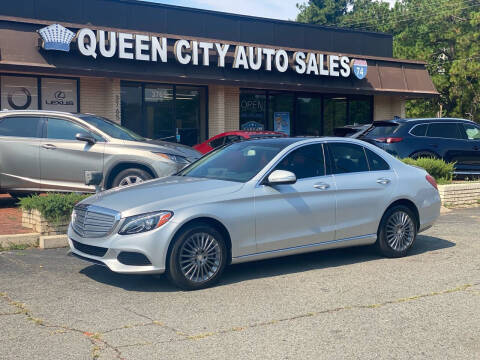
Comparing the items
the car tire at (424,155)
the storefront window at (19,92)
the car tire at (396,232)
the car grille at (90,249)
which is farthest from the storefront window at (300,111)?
the car grille at (90,249)

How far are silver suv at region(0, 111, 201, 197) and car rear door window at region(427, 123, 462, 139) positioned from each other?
24.8 feet

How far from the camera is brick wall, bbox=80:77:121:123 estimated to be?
63.0 ft

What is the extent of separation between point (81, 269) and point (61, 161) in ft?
13.1

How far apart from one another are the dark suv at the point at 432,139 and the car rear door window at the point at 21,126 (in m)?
7.85

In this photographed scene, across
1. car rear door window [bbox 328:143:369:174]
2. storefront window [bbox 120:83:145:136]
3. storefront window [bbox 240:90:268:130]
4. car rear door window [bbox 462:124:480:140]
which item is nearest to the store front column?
storefront window [bbox 240:90:268:130]

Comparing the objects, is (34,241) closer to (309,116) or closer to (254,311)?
(254,311)

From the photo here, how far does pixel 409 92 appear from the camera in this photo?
25391 millimetres

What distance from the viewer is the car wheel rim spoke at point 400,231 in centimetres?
851

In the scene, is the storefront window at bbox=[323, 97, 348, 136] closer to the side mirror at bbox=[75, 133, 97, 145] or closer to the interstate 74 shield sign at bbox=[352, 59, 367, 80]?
the interstate 74 shield sign at bbox=[352, 59, 367, 80]

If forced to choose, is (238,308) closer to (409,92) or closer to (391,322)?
(391,322)

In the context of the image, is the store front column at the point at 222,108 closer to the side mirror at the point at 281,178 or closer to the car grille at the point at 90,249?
the side mirror at the point at 281,178

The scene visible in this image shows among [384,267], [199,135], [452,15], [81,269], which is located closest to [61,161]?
[81,269]

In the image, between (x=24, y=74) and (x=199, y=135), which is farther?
(x=199, y=135)

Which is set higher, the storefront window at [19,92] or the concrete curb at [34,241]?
the storefront window at [19,92]
